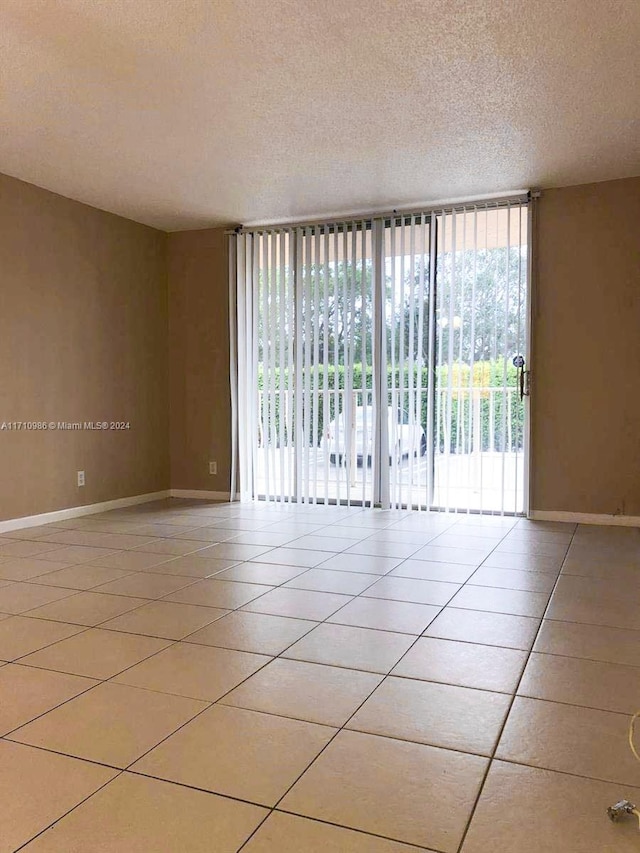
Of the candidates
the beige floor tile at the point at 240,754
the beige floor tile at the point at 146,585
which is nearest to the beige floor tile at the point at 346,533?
the beige floor tile at the point at 146,585

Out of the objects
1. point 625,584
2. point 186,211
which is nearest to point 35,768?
point 625,584

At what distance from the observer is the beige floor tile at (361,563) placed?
3.52 metres

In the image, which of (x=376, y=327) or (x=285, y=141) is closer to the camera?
(x=285, y=141)

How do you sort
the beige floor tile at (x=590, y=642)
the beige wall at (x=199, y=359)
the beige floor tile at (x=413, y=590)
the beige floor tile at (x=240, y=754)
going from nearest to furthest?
1. the beige floor tile at (x=240, y=754)
2. the beige floor tile at (x=590, y=642)
3. the beige floor tile at (x=413, y=590)
4. the beige wall at (x=199, y=359)

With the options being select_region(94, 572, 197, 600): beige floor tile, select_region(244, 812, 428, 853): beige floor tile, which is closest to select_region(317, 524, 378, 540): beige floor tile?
select_region(94, 572, 197, 600): beige floor tile

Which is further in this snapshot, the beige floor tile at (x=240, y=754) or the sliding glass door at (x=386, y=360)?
the sliding glass door at (x=386, y=360)

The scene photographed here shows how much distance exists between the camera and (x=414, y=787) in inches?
59.9

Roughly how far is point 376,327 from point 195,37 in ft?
9.61

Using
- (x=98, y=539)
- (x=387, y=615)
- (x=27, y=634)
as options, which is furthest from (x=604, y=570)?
(x=98, y=539)

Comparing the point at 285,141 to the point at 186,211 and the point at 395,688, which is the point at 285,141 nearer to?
the point at 186,211

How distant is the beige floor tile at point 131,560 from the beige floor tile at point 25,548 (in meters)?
0.43

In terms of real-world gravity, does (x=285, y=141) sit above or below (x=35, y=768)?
above

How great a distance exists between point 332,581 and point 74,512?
274 cm

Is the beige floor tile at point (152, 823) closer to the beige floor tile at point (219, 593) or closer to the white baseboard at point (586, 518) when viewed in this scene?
the beige floor tile at point (219, 593)
